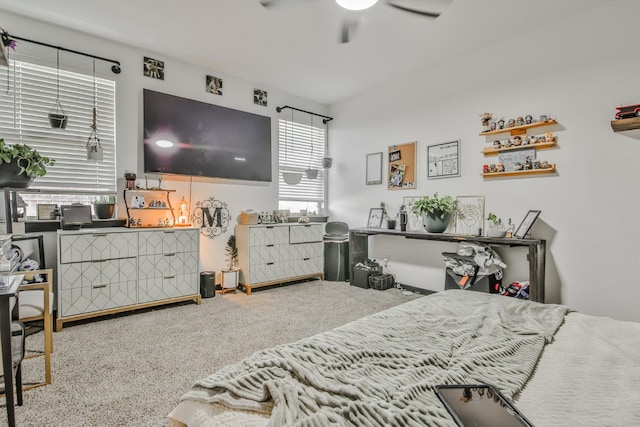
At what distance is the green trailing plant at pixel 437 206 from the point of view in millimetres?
3584

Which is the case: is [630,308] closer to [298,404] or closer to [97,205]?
[298,404]

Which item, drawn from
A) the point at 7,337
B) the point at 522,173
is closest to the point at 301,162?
the point at 522,173

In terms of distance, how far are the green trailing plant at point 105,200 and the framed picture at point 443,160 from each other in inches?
146

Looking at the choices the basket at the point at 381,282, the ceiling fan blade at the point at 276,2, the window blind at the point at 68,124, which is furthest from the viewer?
the basket at the point at 381,282

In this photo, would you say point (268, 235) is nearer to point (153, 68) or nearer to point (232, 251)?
point (232, 251)

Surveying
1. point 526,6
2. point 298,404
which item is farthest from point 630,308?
point 298,404

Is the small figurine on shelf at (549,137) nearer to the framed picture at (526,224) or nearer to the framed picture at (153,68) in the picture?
the framed picture at (526,224)

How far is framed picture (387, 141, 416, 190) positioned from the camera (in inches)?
162

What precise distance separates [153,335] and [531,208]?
12.3 feet

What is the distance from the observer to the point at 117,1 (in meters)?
2.65

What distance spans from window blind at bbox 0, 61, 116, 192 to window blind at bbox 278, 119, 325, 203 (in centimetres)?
223

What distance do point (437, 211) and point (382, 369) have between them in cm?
293

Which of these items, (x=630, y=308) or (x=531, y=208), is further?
(x=531, y=208)

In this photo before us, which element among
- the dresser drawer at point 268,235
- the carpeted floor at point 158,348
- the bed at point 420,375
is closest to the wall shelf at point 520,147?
the carpeted floor at point 158,348
